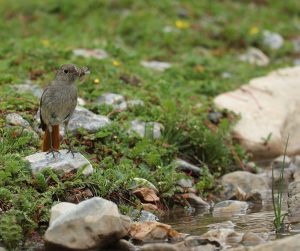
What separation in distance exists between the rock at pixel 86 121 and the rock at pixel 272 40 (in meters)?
5.44

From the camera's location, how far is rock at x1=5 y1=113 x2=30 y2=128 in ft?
23.6

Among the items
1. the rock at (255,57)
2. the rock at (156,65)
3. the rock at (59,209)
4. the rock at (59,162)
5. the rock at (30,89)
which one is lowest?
the rock at (255,57)

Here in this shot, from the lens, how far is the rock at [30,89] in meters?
8.25

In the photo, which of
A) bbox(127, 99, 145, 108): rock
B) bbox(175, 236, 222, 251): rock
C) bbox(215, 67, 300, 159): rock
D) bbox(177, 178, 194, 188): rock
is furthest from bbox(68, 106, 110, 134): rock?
bbox(175, 236, 222, 251): rock

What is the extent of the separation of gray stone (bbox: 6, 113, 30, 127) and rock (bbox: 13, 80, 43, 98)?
0.89 meters

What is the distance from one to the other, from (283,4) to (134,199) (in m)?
9.07

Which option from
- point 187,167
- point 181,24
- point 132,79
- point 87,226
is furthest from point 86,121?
point 181,24

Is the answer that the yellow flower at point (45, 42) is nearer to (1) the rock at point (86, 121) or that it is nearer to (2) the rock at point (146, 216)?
(1) the rock at point (86, 121)

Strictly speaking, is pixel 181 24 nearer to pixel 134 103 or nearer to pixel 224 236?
pixel 134 103

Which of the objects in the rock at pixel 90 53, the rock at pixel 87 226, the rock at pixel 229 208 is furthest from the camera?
the rock at pixel 90 53

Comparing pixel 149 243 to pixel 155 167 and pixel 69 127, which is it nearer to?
pixel 155 167

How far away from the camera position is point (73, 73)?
6.77 meters

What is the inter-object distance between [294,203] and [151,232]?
1534 mm

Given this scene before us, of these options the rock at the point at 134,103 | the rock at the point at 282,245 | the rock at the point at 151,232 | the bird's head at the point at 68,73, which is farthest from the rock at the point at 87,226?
the rock at the point at 134,103
